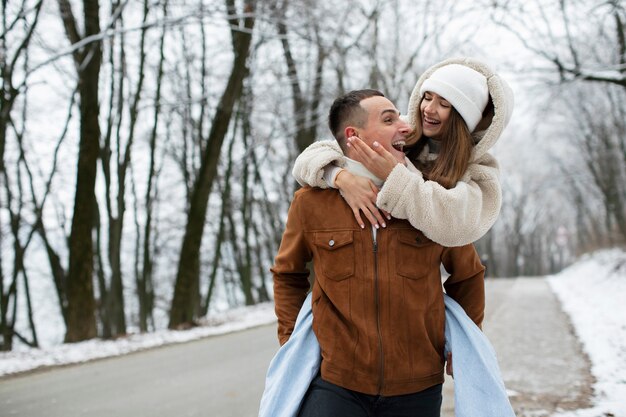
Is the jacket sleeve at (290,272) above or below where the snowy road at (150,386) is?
above

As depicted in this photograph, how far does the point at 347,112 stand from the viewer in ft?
7.56

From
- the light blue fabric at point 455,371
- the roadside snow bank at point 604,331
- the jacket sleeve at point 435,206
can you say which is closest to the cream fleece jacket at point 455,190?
the jacket sleeve at point 435,206

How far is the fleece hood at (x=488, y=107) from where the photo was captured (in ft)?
7.20

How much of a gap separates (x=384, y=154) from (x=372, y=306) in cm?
55

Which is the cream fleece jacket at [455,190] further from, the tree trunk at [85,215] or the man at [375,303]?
the tree trunk at [85,215]

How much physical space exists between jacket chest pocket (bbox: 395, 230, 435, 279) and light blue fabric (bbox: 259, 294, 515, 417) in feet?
0.78

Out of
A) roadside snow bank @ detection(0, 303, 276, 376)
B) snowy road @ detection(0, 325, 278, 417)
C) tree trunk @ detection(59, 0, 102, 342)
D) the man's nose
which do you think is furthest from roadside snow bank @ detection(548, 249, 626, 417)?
tree trunk @ detection(59, 0, 102, 342)

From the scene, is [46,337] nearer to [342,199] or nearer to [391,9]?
[391,9]

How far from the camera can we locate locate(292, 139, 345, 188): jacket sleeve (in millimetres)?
2238

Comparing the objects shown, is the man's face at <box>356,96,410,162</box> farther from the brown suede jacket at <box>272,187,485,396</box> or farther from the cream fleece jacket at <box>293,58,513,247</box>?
the brown suede jacket at <box>272,187,485,396</box>

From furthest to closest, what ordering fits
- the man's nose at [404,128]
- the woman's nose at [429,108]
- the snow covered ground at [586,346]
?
the snow covered ground at [586,346] < the woman's nose at [429,108] < the man's nose at [404,128]

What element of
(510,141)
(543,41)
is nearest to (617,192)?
(510,141)

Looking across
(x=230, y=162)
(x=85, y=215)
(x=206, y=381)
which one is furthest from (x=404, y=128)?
(x=230, y=162)

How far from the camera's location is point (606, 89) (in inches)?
1057
